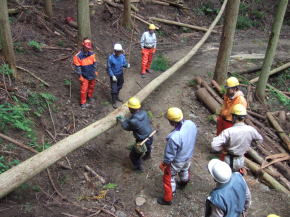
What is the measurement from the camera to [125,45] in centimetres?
Result: 1428

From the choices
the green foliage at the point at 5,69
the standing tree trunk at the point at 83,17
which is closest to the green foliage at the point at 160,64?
the standing tree trunk at the point at 83,17

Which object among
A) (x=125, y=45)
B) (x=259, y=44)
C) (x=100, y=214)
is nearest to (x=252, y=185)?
(x=100, y=214)

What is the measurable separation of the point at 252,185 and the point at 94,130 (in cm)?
380

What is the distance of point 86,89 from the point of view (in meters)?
8.50

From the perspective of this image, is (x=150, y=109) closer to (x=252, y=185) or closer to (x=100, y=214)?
(x=252, y=185)

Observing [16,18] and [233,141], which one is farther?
[16,18]

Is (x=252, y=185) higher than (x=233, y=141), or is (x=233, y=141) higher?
(x=233, y=141)

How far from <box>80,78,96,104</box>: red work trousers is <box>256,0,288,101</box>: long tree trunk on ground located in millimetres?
6126

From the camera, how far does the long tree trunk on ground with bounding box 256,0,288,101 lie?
367 inches

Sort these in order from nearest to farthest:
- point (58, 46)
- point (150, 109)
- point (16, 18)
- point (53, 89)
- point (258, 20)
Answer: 1. point (53, 89)
2. point (150, 109)
3. point (58, 46)
4. point (16, 18)
5. point (258, 20)

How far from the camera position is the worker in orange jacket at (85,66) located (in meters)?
8.09

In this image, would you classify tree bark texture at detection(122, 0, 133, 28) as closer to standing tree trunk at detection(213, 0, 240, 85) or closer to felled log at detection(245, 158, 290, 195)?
standing tree trunk at detection(213, 0, 240, 85)

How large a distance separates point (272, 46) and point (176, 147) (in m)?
6.82

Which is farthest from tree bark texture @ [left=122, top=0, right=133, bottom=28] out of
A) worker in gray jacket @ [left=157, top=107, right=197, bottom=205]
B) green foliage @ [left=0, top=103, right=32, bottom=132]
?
worker in gray jacket @ [left=157, top=107, right=197, bottom=205]
